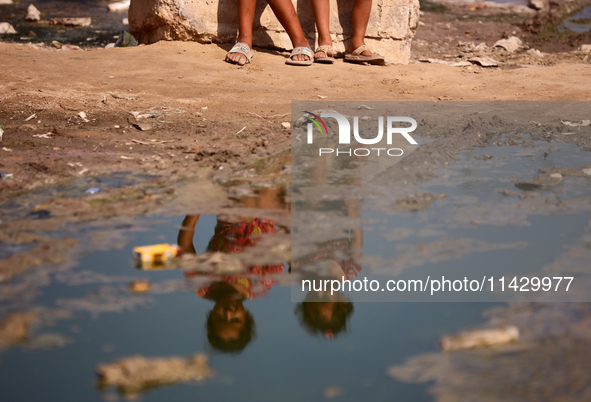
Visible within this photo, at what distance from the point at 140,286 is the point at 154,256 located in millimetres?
183

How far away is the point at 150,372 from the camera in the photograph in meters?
1.42

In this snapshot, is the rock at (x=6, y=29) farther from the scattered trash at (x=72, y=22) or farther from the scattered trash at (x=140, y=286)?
the scattered trash at (x=140, y=286)

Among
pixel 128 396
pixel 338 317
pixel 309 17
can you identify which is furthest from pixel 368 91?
pixel 128 396

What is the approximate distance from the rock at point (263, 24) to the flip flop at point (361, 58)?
24 centimetres

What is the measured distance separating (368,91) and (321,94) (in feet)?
1.29

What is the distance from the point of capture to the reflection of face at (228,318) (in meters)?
1.58

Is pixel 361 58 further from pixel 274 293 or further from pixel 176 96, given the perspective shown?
pixel 274 293

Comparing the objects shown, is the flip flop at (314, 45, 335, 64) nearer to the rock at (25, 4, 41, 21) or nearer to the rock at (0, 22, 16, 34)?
the rock at (0, 22, 16, 34)

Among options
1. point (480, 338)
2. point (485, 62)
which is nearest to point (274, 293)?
point (480, 338)

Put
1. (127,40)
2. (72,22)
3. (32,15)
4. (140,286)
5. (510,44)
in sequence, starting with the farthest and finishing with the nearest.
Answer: (32,15) < (72,22) < (510,44) < (127,40) < (140,286)

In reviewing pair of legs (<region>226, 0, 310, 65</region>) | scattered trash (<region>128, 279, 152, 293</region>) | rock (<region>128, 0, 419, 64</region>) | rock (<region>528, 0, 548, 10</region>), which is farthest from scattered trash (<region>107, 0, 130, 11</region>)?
scattered trash (<region>128, 279, 152, 293</region>)

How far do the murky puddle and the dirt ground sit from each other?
68 cm

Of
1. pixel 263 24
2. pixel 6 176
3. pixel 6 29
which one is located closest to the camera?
pixel 6 176

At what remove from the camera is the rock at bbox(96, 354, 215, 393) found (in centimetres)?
138
